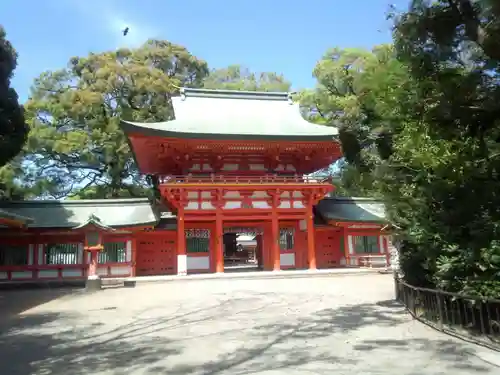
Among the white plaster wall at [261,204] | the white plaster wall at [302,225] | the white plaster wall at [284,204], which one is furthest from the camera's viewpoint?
the white plaster wall at [302,225]

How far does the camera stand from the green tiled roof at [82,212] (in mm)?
19616

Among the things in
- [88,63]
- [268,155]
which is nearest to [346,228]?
[268,155]

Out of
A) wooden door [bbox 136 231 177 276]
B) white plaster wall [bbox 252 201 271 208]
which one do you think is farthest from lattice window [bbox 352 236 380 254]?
wooden door [bbox 136 231 177 276]

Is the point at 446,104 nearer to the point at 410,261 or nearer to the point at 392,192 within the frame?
the point at 392,192

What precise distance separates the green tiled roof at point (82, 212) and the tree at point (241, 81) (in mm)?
19049

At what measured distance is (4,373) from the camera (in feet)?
17.0

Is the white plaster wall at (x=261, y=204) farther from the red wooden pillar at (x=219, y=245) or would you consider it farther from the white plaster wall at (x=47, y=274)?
the white plaster wall at (x=47, y=274)

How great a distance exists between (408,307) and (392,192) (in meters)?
2.40

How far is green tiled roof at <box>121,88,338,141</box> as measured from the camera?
754 inches

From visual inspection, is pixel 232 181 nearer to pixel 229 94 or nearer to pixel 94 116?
pixel 229 94

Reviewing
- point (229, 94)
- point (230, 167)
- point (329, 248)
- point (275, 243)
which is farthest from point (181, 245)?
point (229, 94)

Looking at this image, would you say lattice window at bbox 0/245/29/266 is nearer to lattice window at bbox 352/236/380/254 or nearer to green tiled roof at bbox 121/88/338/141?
green tiled roof at bbox 121/88/338/141

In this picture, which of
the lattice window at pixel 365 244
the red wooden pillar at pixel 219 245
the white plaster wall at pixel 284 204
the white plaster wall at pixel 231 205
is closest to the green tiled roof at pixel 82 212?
the red wooden pillar at pixel 219 245

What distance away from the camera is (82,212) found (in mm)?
21547
